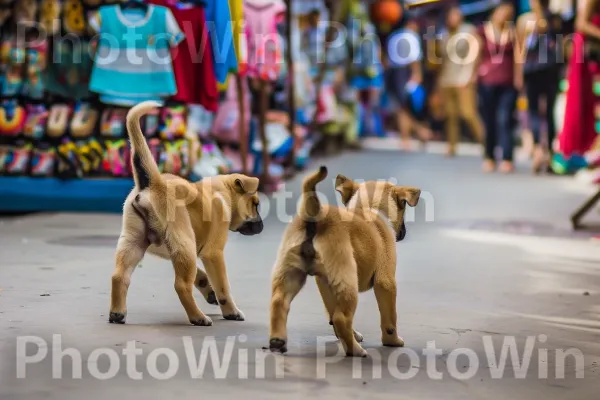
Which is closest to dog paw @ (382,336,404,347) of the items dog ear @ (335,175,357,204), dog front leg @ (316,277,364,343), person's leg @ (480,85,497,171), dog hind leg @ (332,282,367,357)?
dog front leg @ (316,277,364,343)

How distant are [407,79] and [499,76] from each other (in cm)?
710

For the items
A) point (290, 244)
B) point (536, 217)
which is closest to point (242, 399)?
point (290, 244)

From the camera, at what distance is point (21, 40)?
10305mm

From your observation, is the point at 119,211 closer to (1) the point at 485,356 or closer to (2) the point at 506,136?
(1) the point at 485,356

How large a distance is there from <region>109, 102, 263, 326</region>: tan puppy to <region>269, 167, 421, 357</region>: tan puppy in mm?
680

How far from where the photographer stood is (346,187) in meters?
5.04

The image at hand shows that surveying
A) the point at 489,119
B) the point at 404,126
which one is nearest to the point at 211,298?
the point at 489,119

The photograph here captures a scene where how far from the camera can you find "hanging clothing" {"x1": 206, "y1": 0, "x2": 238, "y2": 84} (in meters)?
9.67

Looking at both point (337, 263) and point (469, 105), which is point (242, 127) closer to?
point (337, 263)

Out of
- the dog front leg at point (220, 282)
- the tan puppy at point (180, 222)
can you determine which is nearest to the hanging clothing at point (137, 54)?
the tan puppy at point (180, 222)

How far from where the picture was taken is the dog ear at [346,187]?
5027mm

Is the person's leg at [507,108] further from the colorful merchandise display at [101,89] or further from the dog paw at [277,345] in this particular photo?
the dog paw at [277,345]

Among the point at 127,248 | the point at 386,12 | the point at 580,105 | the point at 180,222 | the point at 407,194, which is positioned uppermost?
the point at 386,12

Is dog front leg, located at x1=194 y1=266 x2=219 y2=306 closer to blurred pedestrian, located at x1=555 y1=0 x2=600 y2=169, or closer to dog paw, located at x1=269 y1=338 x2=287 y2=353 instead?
dog paw, located at x1=269 y1=338 x2=287 y2=353
